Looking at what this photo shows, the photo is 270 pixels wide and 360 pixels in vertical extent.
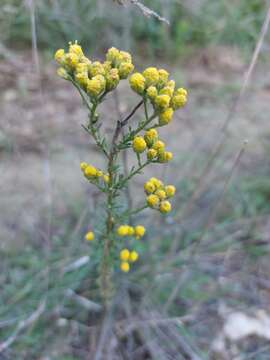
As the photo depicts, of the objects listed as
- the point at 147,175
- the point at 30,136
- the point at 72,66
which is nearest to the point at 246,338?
the point at 147,175

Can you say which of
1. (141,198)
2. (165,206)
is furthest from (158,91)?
(141,198)

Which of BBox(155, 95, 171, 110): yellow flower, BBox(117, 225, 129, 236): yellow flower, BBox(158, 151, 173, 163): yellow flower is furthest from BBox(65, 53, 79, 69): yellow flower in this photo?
BBox(117, 225, 129, 236): yellow flower

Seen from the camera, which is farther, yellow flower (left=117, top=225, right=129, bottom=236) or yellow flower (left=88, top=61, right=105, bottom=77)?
yellow flower (left=117, top=225, right=129, bottom=236)

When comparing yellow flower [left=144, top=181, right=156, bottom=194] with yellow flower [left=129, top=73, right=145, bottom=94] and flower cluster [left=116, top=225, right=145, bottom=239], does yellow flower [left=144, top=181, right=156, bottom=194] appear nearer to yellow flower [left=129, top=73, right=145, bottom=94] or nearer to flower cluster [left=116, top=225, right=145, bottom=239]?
flower cluster [left=116, top=225, right=145, bottom=239]

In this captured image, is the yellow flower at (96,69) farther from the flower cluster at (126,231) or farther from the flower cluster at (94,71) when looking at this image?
the flower cluster at (126,231)

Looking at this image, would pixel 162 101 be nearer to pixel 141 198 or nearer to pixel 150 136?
pixel 150 136

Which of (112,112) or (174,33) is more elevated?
(174,33)

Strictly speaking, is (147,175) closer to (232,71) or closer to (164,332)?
(164,332)
